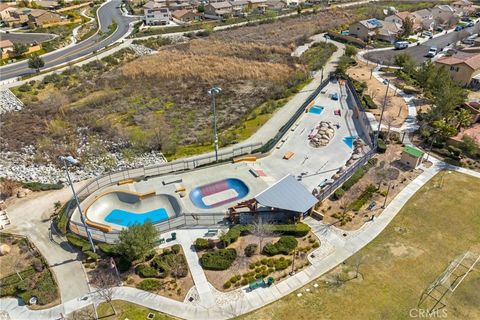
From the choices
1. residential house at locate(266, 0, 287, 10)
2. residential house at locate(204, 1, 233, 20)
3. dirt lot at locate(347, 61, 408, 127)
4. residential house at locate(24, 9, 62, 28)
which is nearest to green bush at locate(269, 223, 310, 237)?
dirt lot at locate(347, 61, 408, 127)

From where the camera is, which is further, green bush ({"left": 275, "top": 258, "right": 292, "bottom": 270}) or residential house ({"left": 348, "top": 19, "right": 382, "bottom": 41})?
residential house ({"left": 348, "top": 19, "right": 382, "bottom": 41})

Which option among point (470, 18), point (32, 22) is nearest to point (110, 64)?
point (32, 22)

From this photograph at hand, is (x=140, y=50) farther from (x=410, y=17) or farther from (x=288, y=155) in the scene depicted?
(x=410, y=17)

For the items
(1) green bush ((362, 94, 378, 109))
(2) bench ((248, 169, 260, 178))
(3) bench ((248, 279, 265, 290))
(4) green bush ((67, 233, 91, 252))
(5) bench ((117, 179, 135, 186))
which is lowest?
(3) bench ((248, 279, 265, 290))

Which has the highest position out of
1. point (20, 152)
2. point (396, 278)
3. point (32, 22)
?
point (32, 22)

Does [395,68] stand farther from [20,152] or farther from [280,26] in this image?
[20,152]

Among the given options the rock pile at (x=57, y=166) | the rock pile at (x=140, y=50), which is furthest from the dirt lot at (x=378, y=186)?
the rock pile at (x=140, y=50)

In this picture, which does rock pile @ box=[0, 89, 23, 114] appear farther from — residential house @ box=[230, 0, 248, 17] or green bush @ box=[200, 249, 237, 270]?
residential house @ box=[230, 0, 248, 17]
